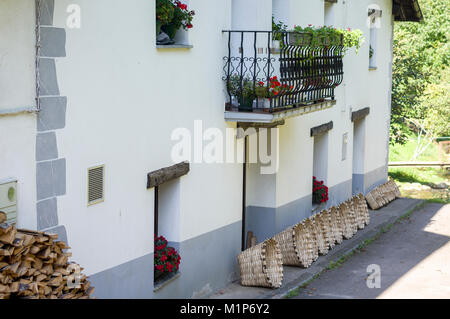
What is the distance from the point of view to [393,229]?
16453mm

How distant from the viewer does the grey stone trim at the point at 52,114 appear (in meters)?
6.91

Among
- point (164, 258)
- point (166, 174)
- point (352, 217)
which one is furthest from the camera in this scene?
point (352, 217)

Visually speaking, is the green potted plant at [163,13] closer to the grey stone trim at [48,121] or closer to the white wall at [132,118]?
the white wall at [132,118]

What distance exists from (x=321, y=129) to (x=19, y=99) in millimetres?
9212

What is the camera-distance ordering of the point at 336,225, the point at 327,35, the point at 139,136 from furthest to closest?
the point at 336,225 → the point at 327,35 → the point at 139,136

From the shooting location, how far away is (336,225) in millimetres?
14562

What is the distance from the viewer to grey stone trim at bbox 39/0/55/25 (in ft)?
22.4

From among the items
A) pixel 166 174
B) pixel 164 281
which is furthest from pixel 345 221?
pixel 166 174

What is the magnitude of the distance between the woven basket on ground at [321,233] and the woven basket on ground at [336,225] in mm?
526

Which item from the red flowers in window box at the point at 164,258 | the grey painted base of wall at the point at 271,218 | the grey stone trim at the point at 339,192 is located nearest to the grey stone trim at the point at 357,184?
the grey stone trim at the point at 339,192

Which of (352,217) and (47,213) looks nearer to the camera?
(47,213)

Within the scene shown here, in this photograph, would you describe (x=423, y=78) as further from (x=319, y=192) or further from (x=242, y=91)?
(x=242, y=91)
